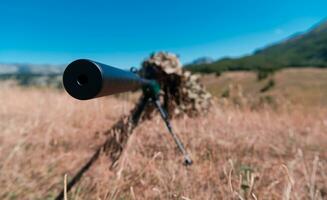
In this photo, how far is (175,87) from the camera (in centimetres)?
397

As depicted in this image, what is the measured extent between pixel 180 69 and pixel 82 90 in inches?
128

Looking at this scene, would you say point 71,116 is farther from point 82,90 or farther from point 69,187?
point 82,90

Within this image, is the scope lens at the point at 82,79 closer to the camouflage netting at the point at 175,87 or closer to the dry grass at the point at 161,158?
the dry grass at the point at 161,158

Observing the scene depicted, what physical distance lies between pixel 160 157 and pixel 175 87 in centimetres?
192

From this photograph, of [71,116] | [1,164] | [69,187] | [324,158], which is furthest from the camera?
[71,116]

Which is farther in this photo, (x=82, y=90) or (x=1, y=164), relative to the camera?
(x=1, y=164)

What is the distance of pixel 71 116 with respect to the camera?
3.38m

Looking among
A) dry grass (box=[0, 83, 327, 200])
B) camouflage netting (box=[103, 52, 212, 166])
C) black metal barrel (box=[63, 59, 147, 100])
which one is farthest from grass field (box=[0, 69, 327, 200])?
black metal barrel (box=[63, 59, 147, 100])

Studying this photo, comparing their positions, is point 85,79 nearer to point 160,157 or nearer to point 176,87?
point 160,157

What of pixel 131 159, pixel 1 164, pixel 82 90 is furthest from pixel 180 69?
pixel 82 90

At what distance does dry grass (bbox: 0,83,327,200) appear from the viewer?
1564 millimetres

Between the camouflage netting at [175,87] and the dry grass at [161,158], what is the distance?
34 cm

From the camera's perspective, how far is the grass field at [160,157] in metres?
1.57

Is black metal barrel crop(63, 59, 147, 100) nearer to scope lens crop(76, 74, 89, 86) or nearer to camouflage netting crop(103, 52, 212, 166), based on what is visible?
scope lens crop(76, 74, 89, 86)
